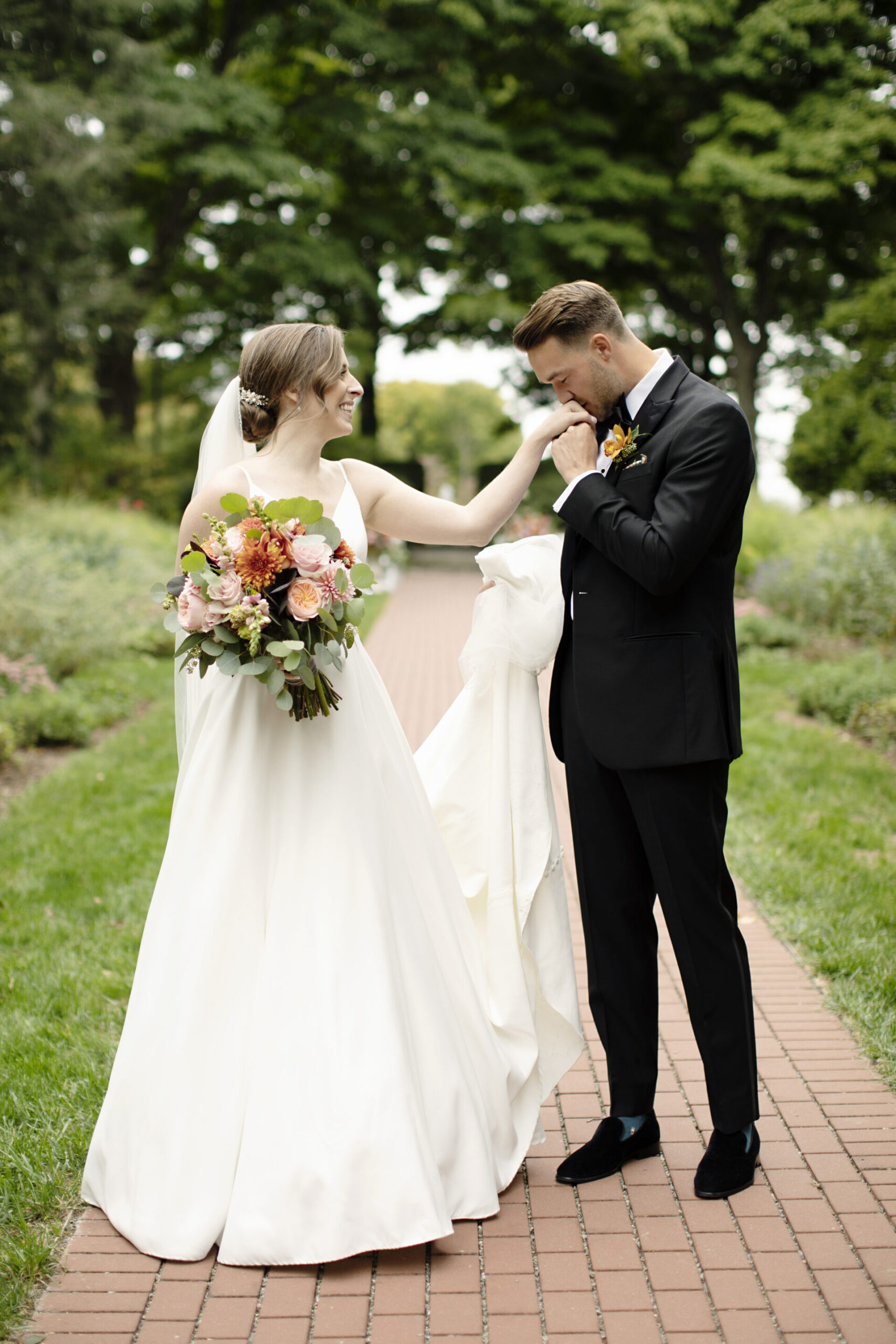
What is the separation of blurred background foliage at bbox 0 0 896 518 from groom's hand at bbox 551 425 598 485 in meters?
16.3

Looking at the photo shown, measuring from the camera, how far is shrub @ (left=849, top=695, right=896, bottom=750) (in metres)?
8.47

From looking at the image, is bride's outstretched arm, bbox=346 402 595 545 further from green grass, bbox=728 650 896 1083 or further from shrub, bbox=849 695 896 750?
shrub, bbox=849 695 896 750

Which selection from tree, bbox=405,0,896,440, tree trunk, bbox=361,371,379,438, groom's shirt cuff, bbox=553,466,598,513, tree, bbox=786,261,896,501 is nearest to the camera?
groom's shirt cuff, bbox=553,466,598,513

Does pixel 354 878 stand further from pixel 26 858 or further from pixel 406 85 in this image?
pixel 406 85

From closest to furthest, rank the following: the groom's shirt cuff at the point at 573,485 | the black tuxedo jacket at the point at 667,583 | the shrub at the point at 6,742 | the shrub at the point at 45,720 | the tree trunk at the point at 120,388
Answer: the black tuxedo jacket at the point at 667,583 → the groom's shirt cuff at the point at 573,485 → the shrub at the point at 6,742 → the shrub at the point at 45,720 → the tree trunk at the point at 120,388

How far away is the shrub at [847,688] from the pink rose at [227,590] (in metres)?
7.21

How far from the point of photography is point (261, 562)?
Answer: 9.09ft

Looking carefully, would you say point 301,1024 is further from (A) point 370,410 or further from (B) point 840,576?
(A) point 370,410

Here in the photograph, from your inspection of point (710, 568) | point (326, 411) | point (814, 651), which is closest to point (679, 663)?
point (710, 568)

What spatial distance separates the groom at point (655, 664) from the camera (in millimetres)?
2867

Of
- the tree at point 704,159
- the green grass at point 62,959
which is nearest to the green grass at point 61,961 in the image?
the green grass at point 62,959

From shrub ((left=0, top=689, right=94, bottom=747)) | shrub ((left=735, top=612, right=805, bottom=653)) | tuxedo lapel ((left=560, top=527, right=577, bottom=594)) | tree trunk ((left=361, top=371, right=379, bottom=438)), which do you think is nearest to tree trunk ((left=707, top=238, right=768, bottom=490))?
tree trunk ((left=361, top=371, right=379, bottom=438))

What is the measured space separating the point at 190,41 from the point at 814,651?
2079 centimetres

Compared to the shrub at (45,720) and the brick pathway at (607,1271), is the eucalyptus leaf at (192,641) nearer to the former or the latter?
the brick pathway at (607,1271)
